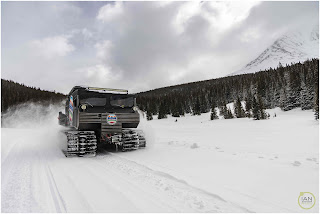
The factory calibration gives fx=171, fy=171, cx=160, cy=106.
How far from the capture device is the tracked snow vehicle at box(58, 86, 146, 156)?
7.24 metres

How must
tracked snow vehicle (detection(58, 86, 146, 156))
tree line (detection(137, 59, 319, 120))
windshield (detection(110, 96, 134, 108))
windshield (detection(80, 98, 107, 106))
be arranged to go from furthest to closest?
1. tree line (detection(137, 59, 319, 120))
2. windshield (detection(110, 96, 134, 108))
3. windshield (detection(80, 98, 107, 106))
4. tracked snow vehicle (detection(58, 86, 146, 156))

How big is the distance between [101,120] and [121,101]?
54.4 inches

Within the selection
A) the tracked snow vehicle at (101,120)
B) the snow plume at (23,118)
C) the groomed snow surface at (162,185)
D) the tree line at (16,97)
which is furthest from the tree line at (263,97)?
the tree line at (16,97)

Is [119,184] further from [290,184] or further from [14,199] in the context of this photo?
[290,184]

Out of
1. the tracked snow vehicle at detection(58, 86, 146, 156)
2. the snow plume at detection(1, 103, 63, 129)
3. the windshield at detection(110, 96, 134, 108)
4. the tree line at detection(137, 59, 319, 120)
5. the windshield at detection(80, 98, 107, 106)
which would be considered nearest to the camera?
the tracked snow vehicle at detection(58, 86, 146, 156)

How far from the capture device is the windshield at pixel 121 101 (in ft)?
27.0

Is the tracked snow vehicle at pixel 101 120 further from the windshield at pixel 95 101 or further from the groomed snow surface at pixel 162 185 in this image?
the groomed snow surface at pixel 162 185

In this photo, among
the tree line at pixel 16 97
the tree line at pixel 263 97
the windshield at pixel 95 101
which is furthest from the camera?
the tree line at pixel 16 97

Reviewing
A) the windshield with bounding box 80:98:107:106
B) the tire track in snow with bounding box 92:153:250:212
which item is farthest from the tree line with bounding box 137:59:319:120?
the tire track in snow with bounding box 92:153:250:212

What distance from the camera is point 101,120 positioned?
761cm

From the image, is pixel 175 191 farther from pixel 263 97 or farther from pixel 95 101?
pixel 263 97

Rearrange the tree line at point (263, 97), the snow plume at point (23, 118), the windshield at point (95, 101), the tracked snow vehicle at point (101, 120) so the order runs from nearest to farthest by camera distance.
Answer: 1. the tracked snow vehicle at point (101, 120)
2. the windshield at point (95, 101)
3. the tree line at point (263, 97)
4. the snow plume at point (23, 118)

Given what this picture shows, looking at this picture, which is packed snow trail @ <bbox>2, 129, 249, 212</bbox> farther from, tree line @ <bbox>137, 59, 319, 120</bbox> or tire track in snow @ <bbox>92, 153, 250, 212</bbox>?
tree line @ <bbox>137, 59, 319, 120</bbox>

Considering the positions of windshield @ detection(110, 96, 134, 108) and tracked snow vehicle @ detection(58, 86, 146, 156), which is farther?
windshield @ detection(110, 96, 134, 108)
